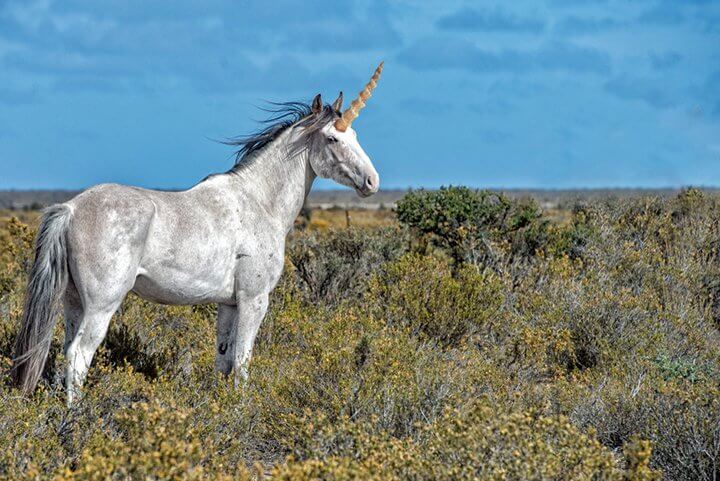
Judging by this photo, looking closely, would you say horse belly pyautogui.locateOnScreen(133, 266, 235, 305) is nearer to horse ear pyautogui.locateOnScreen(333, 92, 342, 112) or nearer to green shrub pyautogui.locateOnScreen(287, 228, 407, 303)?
horse ear pyautogui.locateOnScreen(333, 92, 342, 112)

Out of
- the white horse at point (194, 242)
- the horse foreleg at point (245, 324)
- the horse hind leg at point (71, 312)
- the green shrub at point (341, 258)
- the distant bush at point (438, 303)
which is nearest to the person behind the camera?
the white horse at point (194, 242)

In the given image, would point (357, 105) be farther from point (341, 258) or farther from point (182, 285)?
point (341, 258)

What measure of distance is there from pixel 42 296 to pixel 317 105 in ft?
8.48

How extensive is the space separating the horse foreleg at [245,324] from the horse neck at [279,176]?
2.52ft

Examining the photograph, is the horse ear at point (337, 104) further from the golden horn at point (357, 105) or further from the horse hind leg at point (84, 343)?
the horse hind leg at point (84, 343)

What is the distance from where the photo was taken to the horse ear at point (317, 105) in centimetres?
693

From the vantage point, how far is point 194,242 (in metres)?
6.07

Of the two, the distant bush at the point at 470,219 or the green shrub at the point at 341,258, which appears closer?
the green shrub at the point at 341,258

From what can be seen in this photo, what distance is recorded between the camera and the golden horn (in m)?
6.94

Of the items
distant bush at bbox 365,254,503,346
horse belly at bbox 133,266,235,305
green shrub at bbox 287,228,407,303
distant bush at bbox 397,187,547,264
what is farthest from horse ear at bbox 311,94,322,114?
distant bush at bbox 397,187,547,264

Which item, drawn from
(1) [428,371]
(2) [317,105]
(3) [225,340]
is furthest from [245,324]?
(2) [317,105]

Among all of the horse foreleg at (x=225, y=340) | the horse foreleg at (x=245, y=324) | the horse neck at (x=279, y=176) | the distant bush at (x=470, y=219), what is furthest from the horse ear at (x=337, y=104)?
the distant bush at (x=470, y=219)

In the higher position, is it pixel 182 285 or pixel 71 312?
pixel 182 285

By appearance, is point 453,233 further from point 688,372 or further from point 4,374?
point 4,374
